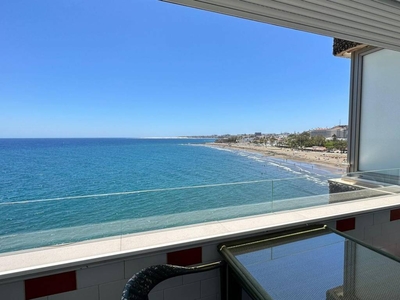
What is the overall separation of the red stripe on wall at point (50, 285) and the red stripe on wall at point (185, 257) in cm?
42

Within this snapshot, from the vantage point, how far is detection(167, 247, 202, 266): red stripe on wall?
1067 mm

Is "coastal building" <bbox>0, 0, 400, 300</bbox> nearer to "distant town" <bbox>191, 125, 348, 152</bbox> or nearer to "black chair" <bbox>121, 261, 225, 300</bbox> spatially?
"black chair" <bbox>121, 261, 225, 300</bbox>

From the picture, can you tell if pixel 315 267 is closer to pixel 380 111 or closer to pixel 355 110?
pixel 380 111

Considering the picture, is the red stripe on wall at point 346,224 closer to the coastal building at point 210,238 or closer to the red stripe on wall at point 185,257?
the coastal building at point 210,238

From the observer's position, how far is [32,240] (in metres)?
1.03

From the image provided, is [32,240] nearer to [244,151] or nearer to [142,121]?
[244,151]

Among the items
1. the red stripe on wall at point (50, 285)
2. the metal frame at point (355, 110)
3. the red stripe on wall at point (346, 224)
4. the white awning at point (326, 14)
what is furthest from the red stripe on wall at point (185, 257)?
the metal frame at point (355, 110)

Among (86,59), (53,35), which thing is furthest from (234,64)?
(53,35)

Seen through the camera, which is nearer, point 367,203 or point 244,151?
point 367,203

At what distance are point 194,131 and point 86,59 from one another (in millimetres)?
22883

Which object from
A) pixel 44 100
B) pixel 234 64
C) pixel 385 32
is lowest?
pixel 385 32

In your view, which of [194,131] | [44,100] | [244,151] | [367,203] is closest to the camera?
[367,203]

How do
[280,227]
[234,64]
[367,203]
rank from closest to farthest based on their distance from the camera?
[280,227] < [367,203] < [234,64]

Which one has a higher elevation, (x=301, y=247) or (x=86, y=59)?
(x=86, y=59)
